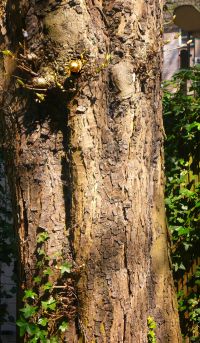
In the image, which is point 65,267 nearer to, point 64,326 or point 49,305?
point 49,305

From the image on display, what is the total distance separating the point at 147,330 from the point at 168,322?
0.79 ft

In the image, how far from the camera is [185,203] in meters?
4.43

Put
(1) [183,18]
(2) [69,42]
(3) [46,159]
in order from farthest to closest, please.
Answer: (1) [183,18] → (3) [46,159] → (2) [69,42]

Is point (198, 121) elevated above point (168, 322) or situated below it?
above

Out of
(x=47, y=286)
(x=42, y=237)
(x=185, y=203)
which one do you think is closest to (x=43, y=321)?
(x=47, y=286)

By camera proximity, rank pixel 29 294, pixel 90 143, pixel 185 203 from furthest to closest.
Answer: pixel 185 203 < pixel 29 294 < pixel 90 143

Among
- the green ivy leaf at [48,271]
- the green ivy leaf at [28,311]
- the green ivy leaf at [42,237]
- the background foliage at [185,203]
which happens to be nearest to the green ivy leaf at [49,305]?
the green ivy leaf at [28,311]

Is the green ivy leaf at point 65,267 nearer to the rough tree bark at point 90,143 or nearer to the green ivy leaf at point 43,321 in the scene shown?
the rough tree bark at point 90,143

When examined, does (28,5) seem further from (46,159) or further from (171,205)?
(171,205)

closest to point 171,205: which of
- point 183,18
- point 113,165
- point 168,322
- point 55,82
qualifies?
point 168,322

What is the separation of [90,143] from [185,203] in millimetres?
1784

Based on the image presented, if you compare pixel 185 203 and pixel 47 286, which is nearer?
pixel 47 286

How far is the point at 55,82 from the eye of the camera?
2.81m

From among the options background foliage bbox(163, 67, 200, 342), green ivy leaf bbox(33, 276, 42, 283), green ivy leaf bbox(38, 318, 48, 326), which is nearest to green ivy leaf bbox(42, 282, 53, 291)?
green ivy leaf bbox(33, 276, 42, 283)
